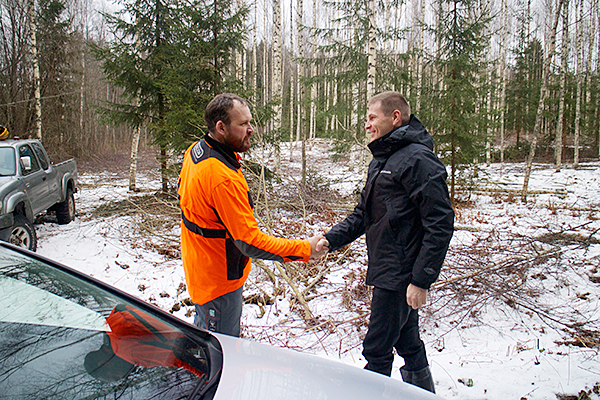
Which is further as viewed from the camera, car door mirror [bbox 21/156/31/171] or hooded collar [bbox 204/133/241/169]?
car door mirror [bbox 21/156/31/171]

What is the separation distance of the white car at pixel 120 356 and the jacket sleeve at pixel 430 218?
735 millimetres

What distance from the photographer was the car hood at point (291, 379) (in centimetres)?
142

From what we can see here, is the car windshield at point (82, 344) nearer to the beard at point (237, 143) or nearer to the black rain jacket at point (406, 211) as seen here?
the beard at point (237, 143)

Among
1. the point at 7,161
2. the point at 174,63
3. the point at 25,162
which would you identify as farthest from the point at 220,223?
the point at 174,63

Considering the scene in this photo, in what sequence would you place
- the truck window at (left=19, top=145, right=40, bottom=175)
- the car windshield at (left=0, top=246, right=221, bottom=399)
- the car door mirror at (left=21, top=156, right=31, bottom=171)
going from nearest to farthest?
the car windshield at (left=0, top=246, right=221, bottom=399) → the car door mirror at (left=21, top=156, right=31, bottom=171) → the truck window at (left=19, top=145, right=40, bottom=175)

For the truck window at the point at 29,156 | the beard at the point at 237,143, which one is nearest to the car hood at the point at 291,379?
the beard at the point at 237,143

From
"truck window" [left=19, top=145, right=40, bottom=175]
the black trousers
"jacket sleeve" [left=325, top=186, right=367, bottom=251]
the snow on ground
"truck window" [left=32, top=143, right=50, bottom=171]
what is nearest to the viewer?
the black trousers

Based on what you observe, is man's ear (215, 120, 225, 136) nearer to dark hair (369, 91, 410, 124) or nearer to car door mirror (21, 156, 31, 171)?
dark hair (369, 91, 410, 124)

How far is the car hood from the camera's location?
4.66 ft

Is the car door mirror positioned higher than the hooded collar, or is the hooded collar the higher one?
the hooded collar

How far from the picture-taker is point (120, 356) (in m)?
1.48

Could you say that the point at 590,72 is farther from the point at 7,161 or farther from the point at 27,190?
the point at 7,161

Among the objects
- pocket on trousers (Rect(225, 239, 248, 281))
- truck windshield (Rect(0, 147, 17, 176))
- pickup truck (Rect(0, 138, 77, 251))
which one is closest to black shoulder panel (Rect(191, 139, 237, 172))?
pocket on trousers (Rect(225, 239, 248, 281))

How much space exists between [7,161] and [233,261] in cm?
684
